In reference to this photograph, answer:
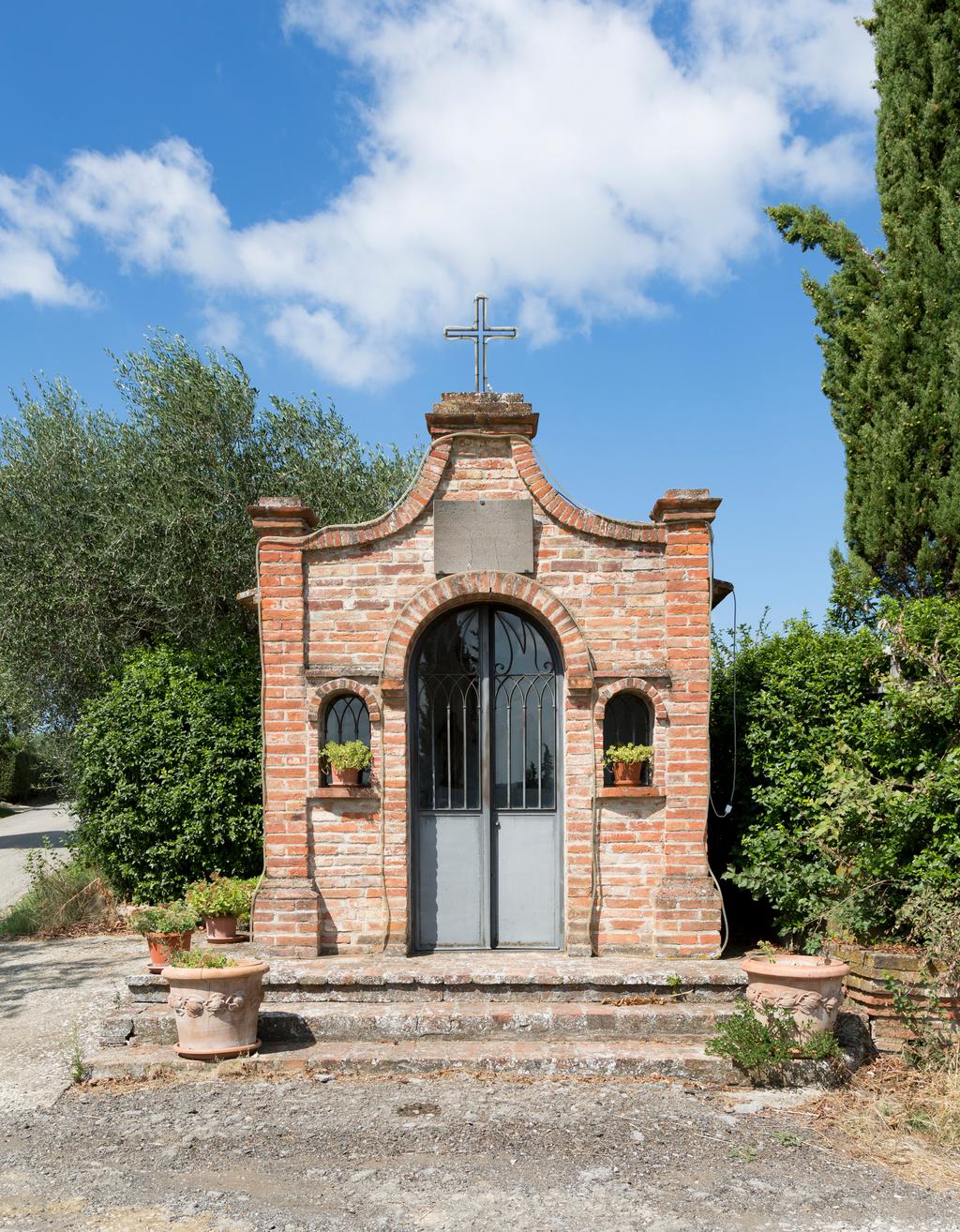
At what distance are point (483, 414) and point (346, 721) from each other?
273 cm

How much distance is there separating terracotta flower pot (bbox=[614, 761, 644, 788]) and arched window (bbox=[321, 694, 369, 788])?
203 centimetres

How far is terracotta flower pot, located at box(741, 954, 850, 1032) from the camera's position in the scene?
6.41m

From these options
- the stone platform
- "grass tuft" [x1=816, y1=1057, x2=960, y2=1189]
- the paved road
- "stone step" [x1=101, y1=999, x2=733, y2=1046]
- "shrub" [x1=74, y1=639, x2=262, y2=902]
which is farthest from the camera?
the paved road

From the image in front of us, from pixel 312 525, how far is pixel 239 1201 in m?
5.10

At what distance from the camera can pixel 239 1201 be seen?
189 inches

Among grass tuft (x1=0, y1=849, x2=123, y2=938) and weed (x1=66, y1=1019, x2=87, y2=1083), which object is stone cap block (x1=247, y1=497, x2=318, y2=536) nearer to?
weed (x1=66, y1=1019, x2=87, y2=1083)

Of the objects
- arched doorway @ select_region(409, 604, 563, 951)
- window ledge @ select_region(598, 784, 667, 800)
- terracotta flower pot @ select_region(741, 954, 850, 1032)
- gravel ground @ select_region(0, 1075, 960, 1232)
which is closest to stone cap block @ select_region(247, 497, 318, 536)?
arched doorway @ select_region(409, 604, 563, 951)

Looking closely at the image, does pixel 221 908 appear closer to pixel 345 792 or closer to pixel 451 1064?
pixel 345 792

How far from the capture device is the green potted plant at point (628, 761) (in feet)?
26.1

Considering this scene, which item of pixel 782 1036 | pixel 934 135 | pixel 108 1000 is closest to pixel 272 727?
pixel 108 1000

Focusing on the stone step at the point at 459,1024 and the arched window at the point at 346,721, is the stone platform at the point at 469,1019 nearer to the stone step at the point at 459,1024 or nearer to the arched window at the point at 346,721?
the stone step at the point at 459,1024

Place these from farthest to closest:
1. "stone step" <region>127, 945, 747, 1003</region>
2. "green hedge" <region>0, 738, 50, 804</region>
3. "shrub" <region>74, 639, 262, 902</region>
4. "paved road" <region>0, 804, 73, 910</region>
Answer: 1. "green hedge" <region>0, 738, 50, 804</region>
2. "paved road" <region>0, 804, 73, 910</region>
3. "shrub" <region>74, 639, 262, 902</region>
4. "stone step" <region>127, 945, 747, 1003</region>

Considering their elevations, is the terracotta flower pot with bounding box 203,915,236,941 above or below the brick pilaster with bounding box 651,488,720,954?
below

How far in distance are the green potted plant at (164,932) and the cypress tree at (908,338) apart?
6711 millimetres
